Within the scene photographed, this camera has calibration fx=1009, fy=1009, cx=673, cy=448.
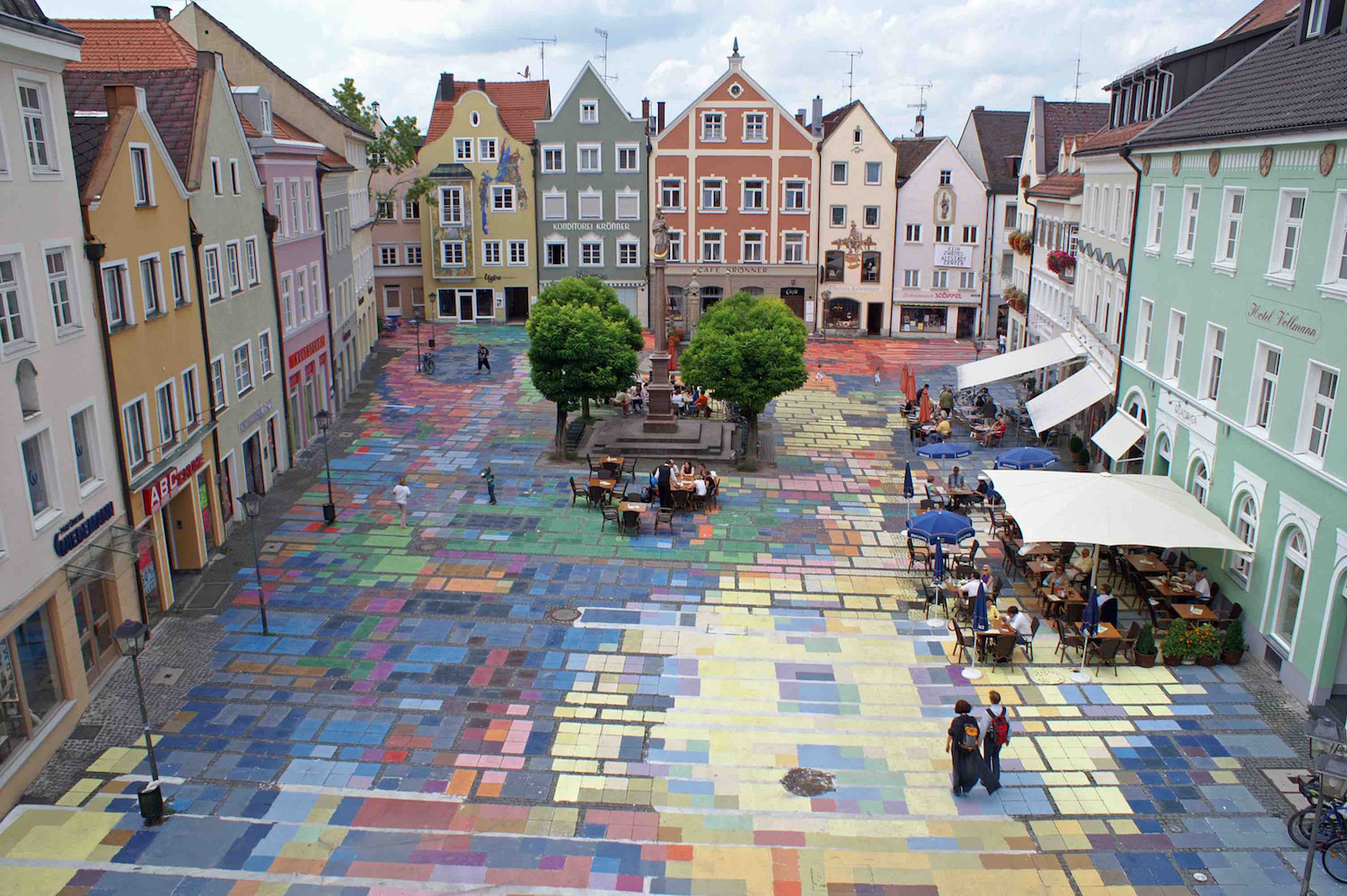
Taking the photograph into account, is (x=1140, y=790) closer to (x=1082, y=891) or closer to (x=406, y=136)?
(x=1082, y=891)

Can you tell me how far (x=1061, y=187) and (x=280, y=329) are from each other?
30.2 m

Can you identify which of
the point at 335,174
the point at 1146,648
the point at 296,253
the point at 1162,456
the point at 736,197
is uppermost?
the point at 335,174

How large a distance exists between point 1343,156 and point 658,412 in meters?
22.7

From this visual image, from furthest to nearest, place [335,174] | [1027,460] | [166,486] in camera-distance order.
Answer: [335,174]
[1027,460]
[166,486]

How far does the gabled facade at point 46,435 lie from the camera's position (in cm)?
1568

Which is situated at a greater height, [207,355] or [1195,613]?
[207,355]

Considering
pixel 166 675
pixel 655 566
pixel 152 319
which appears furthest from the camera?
pixel 655 566

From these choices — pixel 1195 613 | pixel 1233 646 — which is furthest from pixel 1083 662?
pixel 1233 646

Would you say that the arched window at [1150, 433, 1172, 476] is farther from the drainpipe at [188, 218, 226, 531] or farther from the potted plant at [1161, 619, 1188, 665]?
the drainpipe at [188, 218, 226, 531]

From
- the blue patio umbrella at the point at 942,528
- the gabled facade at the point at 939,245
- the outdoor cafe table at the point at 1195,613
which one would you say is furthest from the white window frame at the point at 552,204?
the outdoor cafe table at the point at 1195,613

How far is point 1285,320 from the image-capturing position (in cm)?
1883

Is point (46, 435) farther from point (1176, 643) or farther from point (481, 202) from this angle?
point (481, 202)

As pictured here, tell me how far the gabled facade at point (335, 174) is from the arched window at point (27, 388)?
21847 millimetres

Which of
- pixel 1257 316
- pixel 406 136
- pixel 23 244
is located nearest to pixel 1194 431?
pixel 1257 316
